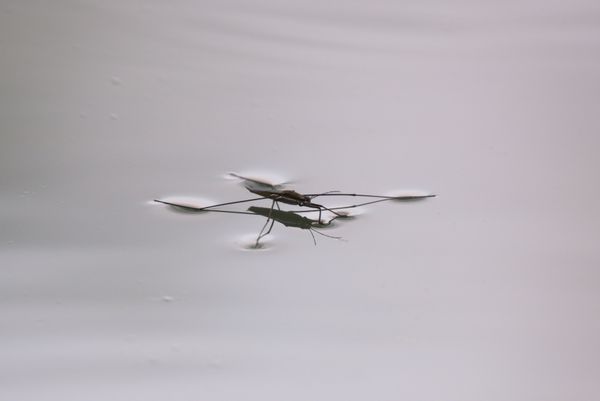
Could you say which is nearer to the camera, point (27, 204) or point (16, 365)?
point (16, 365)

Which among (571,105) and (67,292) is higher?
(571,105)

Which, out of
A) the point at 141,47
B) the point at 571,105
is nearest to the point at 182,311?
the point at 141,47

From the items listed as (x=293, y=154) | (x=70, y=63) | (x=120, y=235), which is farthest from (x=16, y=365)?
(x=70, y=63)

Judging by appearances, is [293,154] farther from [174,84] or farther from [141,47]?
[141,47]

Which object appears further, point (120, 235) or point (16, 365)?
point (120, 235)

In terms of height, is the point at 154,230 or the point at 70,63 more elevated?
the point at 70,63

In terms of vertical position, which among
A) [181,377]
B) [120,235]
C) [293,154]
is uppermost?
[293,154]

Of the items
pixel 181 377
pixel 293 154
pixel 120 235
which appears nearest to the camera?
pixel 181 377

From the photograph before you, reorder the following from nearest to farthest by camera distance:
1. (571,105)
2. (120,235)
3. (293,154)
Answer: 1. (120,235)
2. (293,154)
3. (571,105)

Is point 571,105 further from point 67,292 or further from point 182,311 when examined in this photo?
point 67,292
